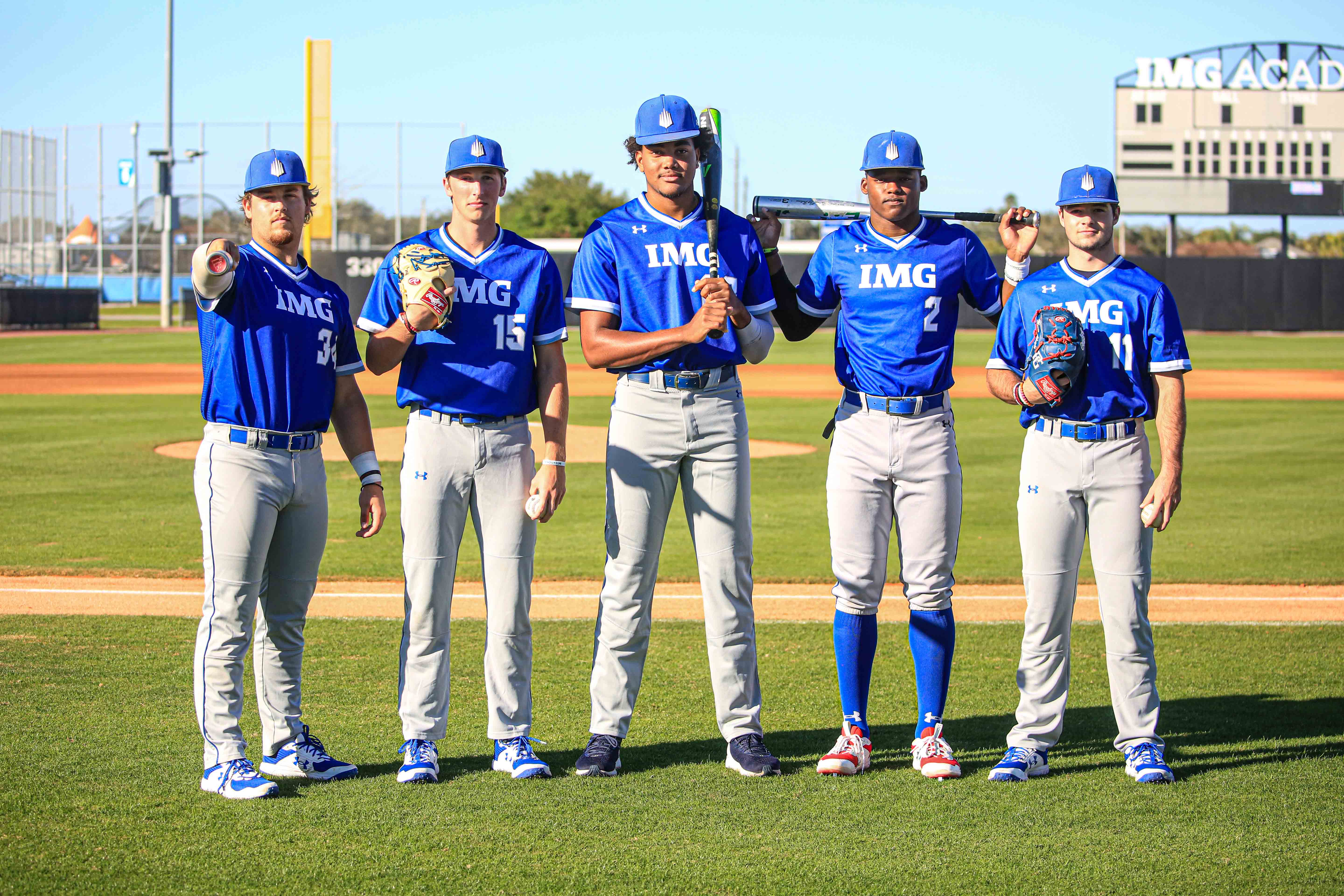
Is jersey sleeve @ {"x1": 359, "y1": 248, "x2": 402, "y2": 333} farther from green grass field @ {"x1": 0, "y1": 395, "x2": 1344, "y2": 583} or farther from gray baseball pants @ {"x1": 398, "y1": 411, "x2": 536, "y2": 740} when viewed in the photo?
green grass field @ {"x1": 0, "y1": 395, "x2": 1344, "y2": 583}

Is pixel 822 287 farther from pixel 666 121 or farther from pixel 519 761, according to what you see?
pixel 519 761

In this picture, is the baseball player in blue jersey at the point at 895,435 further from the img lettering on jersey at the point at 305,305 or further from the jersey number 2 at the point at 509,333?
the img lettering on jersey at the point at 305,305

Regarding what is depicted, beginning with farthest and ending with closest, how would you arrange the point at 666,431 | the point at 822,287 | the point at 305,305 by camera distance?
the point at 822,287 → the point at 666,431 → the point at 305,305

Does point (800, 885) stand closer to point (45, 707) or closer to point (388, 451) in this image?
point (45, 707)

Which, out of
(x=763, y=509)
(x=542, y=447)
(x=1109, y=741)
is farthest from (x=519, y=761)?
(x=542, y=447)

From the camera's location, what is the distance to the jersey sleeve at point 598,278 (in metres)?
4.54

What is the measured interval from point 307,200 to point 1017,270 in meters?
2.72

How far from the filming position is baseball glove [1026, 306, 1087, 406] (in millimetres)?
4309

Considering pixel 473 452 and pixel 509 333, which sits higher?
pixel 509 333

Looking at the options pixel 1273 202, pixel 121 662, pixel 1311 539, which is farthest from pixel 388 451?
pixel 1273 202

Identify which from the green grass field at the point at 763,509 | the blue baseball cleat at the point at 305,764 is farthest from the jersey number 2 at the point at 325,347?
the green grass field at the point at 763,509

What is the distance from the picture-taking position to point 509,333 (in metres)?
4.47

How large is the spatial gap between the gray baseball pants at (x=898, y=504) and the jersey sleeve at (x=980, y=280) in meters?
0.48

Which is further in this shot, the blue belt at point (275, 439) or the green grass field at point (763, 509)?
the green grass field at point (763, 509)
